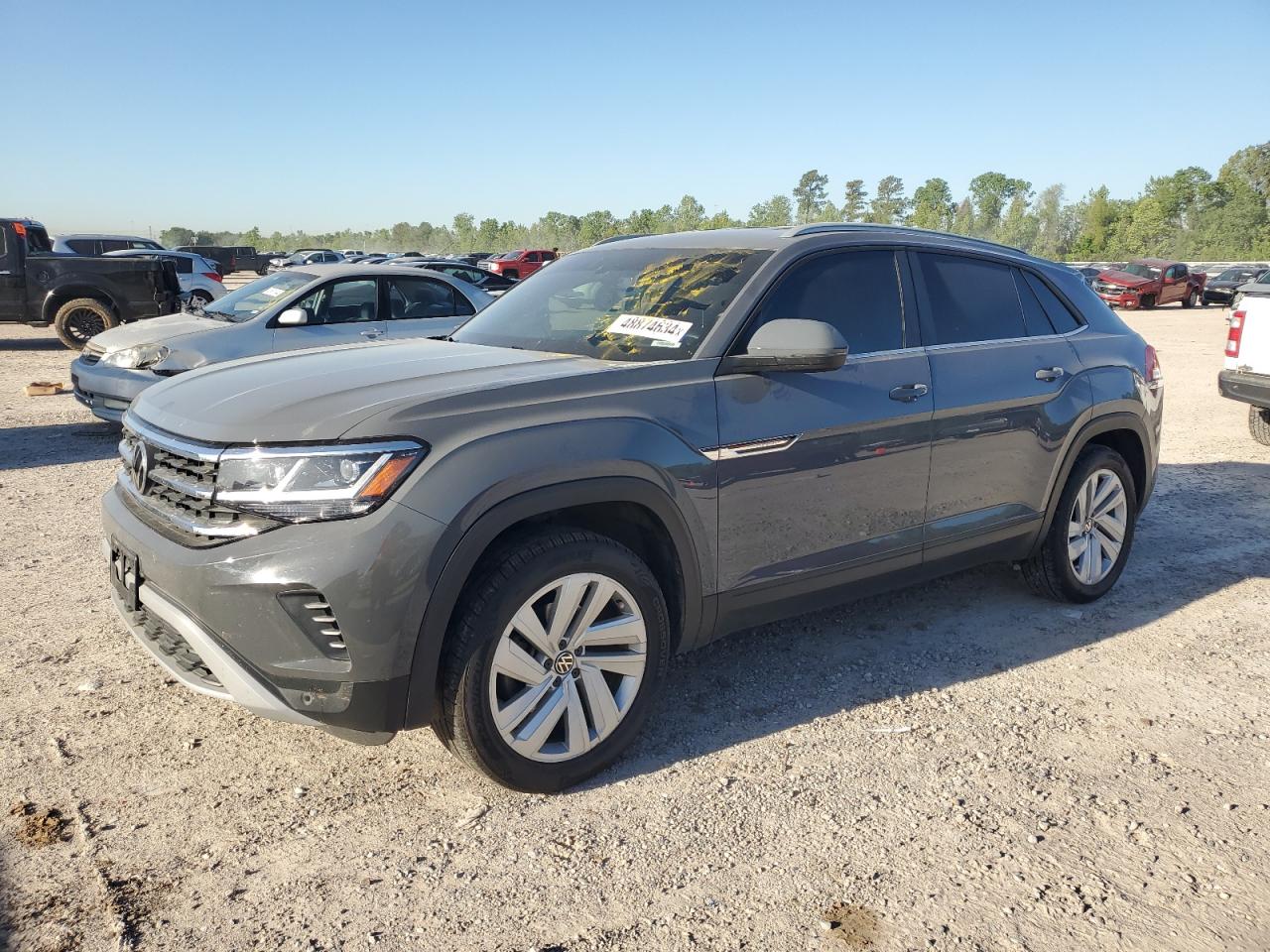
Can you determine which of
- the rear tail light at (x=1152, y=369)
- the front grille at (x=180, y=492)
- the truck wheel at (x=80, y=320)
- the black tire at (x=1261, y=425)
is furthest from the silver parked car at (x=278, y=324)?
the black tire at (x=1261, y=425)

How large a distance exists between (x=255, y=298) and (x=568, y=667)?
23.3 ft

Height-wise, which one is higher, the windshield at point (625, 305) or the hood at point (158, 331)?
the windshield at point (625, 305)

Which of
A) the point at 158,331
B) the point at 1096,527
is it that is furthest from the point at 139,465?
the point at 158,331

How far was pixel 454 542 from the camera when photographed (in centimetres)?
272

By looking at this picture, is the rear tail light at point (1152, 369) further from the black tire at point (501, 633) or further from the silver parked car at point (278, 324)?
the silver parked car at point (278, 324)

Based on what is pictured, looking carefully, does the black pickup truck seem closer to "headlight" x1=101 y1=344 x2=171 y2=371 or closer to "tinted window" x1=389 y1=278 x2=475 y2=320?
"headlight" x1=101 y1=344 x2=171 y2=371

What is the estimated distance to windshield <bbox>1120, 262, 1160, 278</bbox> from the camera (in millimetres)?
33500

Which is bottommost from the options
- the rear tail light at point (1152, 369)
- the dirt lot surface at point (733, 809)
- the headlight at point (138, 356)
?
the dirt lot surface at point (733, 809)

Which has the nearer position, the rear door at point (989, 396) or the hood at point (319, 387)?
the hood at point (319, 387)

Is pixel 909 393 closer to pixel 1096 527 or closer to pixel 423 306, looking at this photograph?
pixel 1096 527

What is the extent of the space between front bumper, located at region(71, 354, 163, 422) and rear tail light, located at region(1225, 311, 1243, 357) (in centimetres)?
933

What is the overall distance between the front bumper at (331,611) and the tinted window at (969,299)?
100 inches

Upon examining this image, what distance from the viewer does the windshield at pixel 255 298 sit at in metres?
8.57

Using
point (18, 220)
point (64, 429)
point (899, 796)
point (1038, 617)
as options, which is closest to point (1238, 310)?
point (1038, 617)
